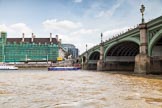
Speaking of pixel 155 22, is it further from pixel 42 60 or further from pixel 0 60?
pixel 0 60

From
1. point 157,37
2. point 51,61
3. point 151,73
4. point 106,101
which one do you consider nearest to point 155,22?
point 157,37

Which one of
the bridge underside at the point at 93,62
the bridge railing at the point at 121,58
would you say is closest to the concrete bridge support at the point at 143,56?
the bridge railing at the point at 121,58

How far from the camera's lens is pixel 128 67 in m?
70.0

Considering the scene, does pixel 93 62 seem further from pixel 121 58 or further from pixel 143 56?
pixel 143 56

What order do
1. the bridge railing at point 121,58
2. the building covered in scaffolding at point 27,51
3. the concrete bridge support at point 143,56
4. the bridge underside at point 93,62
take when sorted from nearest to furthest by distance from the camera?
the concrete bridge support at point 143,56, the bridge railing at point 121,58, the bridge underside at point 93,62, the building covered in scaffolding at point 27,51

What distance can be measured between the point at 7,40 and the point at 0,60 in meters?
15.9

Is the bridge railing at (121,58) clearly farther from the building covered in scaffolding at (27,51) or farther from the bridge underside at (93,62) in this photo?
the building covered in scaffolding at (27,51)

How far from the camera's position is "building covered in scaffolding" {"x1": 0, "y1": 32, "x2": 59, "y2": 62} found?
15075cm

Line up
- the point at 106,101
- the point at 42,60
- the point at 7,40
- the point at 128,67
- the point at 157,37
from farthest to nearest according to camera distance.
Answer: the point at 7,40
the point at 42,60
the point at 128,67
the point at 157,37
the point at 106,101

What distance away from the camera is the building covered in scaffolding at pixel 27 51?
495 ft

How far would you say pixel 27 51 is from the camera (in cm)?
15262

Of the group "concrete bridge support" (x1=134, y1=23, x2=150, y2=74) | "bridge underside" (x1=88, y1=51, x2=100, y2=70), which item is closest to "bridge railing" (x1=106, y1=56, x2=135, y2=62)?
"bridge underside" (x1=88, y1=51, x2=100, y2=70)

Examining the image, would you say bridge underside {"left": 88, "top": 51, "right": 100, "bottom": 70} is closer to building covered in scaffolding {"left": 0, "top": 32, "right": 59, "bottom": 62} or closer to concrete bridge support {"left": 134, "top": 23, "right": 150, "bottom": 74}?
concrete bridge support {"left": 134, "top": 23, "right": 150, "bottom": 74}

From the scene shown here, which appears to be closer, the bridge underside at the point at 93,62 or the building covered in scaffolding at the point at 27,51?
the bridge underside at the point at 93,62
